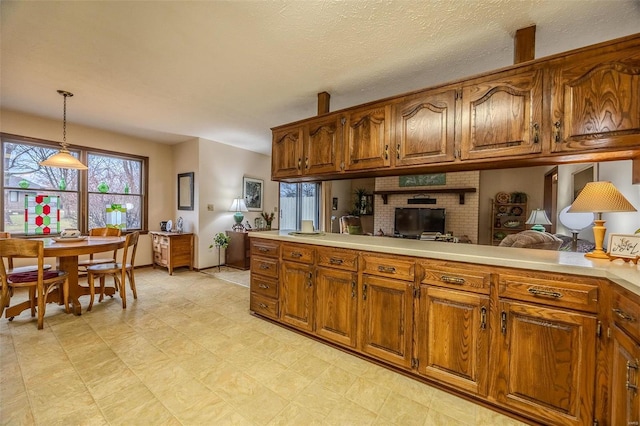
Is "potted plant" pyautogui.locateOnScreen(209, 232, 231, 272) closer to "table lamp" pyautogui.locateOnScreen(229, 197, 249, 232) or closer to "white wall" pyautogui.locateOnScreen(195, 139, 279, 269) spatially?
"white wall" pyautogui.locateOnScreen(195, 139, 279, 269)

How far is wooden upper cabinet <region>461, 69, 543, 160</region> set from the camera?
171 centimetres

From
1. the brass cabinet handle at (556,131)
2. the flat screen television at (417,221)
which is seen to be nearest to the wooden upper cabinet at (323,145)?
the brass cabinet handle at (556,131)

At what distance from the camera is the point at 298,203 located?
6.66 metres

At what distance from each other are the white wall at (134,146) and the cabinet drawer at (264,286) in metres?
3.35

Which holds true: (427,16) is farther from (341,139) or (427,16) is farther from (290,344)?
(290,344)

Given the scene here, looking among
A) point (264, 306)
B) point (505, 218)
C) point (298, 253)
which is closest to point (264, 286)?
point (264, 306)

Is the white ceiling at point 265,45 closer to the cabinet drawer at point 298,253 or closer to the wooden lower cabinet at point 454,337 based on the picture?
the cabinet drawer at point 298,253

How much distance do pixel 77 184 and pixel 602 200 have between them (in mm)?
6209

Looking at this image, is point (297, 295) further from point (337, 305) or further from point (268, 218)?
point (268, 218)

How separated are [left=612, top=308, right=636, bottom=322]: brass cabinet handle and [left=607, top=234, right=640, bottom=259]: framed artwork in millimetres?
461

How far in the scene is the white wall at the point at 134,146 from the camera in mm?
3666

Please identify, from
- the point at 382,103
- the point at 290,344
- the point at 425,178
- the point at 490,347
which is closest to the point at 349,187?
the point at 425,178

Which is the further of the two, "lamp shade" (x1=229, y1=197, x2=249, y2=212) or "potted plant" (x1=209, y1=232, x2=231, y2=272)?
"lamp shade" (x1=229, y1=197, x2=249, y2=212)

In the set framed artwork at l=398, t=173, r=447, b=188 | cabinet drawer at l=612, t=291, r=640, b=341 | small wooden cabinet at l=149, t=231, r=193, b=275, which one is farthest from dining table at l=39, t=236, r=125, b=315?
framed artwork at l=398, t=173, r=447, b=188
